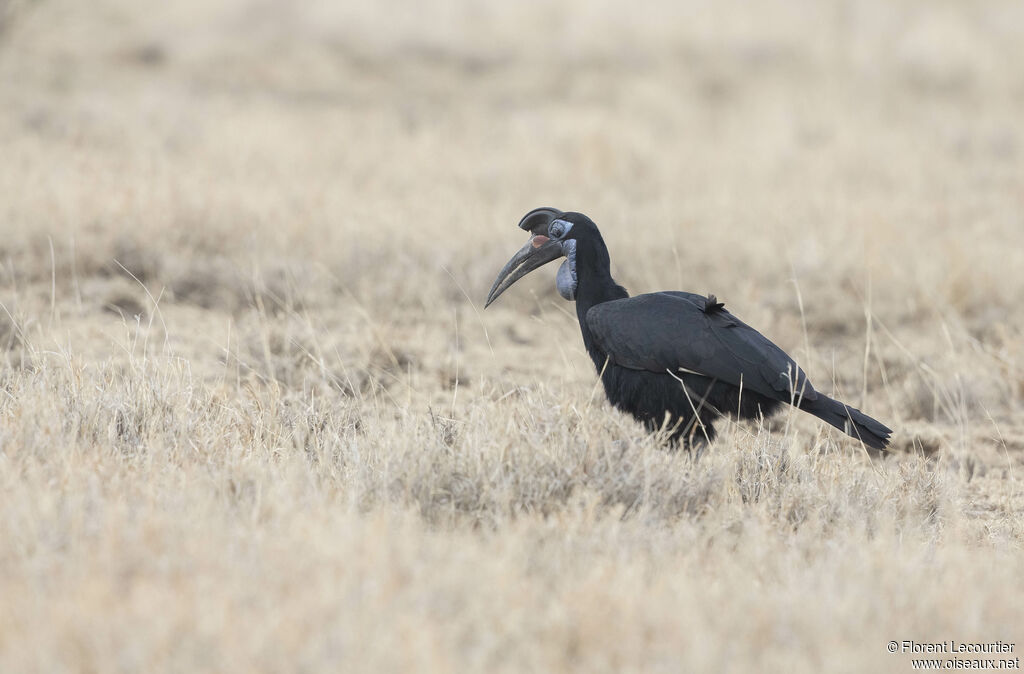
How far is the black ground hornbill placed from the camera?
4.39m

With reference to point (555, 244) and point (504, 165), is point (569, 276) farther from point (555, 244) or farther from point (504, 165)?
point (504, 165)

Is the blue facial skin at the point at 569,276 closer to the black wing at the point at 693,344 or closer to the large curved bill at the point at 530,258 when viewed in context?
the large curved bill at the point at 530,258

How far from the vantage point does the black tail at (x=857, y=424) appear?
4305mm

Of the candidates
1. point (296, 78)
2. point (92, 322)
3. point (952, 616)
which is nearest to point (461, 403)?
point (92, 322)

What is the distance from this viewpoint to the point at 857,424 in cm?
434

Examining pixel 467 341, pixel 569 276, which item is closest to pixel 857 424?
pixel 569 276

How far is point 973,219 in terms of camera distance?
401 inches

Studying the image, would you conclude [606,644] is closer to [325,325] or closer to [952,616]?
[952,616]

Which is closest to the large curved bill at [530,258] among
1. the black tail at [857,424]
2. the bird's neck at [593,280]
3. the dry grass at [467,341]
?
the bird's neck at [593,280]

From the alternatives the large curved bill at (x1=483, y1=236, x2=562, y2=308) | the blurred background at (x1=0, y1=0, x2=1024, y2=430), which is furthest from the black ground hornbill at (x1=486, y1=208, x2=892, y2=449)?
the blurred background at (x1=0, y1=0, x2=1024, y2=430)

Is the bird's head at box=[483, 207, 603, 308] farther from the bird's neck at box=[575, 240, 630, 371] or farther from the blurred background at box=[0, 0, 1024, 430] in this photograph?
the blurred background at box=[0, 0, 1024, 430]

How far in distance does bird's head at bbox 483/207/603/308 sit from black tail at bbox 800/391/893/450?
1.26m

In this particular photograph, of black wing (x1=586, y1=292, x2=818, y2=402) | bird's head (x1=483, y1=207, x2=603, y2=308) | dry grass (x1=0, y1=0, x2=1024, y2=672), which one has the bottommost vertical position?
dry grass (x1=0, y1=0, x2=1024, y2=672)

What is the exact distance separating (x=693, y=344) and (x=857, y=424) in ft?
2.38
